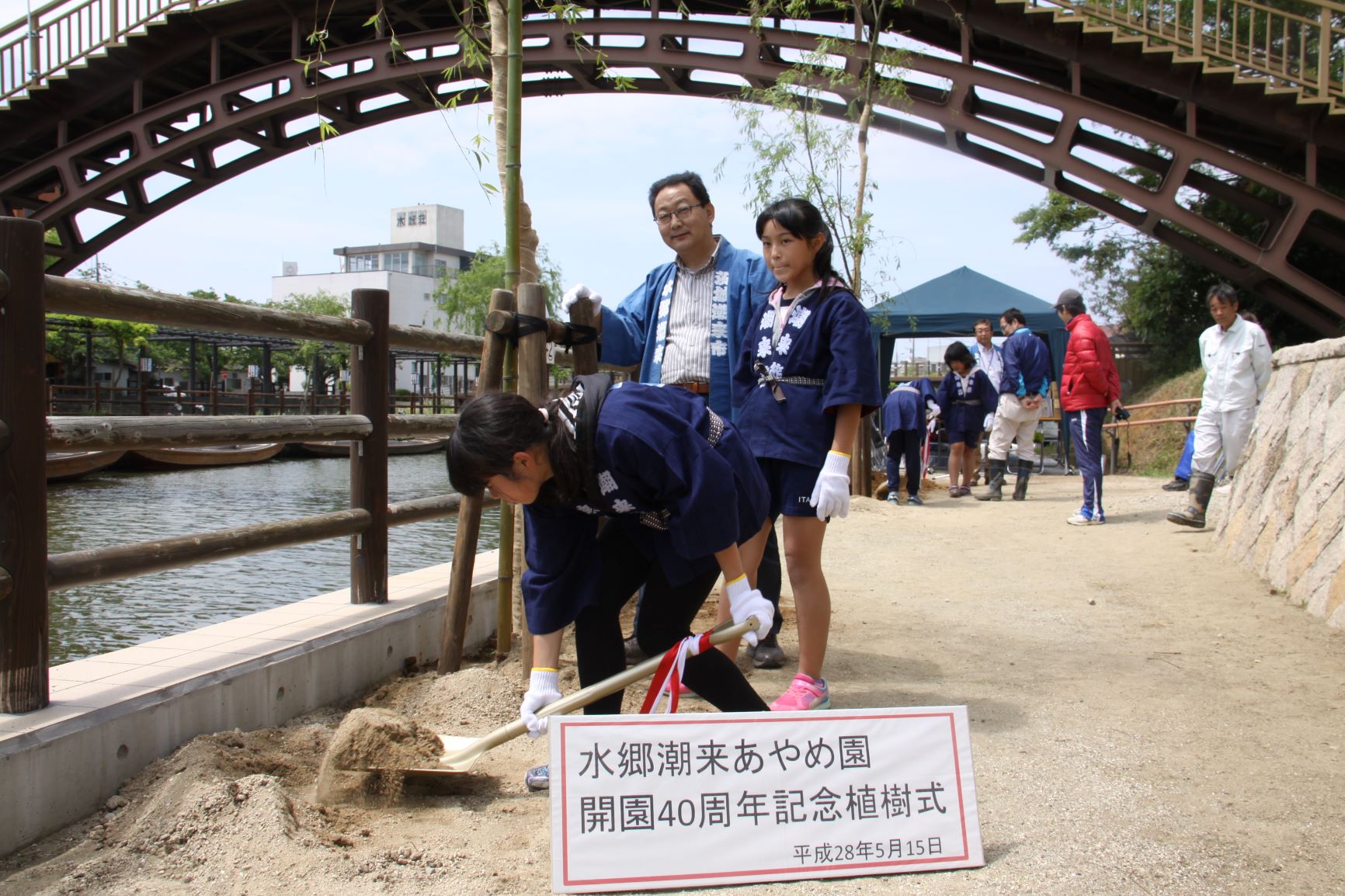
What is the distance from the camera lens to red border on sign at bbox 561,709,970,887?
70.7 inches

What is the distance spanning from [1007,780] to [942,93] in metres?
14.8

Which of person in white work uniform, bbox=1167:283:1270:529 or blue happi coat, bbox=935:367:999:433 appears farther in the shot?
blue happi coat, bbox=935:367:999:433

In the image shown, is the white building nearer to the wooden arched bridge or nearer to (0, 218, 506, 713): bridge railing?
the wooden arched bridge

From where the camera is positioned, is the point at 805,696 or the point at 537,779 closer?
the point at 537,779

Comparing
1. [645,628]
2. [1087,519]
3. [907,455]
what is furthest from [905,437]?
[645,628]

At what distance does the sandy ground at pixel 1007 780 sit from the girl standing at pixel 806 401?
389 mm

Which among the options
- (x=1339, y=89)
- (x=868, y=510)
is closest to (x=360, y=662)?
(x=868, y=510)

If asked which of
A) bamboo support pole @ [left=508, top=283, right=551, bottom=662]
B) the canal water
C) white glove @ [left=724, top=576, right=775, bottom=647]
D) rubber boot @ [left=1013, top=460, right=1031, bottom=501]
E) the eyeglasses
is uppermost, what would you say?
the eyeglasses

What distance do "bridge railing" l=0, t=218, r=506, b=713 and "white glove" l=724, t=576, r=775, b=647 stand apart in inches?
51.1

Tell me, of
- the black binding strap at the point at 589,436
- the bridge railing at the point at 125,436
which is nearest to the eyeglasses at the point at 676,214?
the bridge railing at the point at 125,436

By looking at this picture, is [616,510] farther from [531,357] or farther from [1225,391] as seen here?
[1225,391]

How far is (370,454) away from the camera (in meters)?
3.65

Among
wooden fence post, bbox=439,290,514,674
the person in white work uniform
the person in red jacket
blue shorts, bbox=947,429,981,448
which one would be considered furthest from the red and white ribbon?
blue shorts, bbox=947,429,981,448

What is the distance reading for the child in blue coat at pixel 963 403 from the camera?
9766 millimetres
